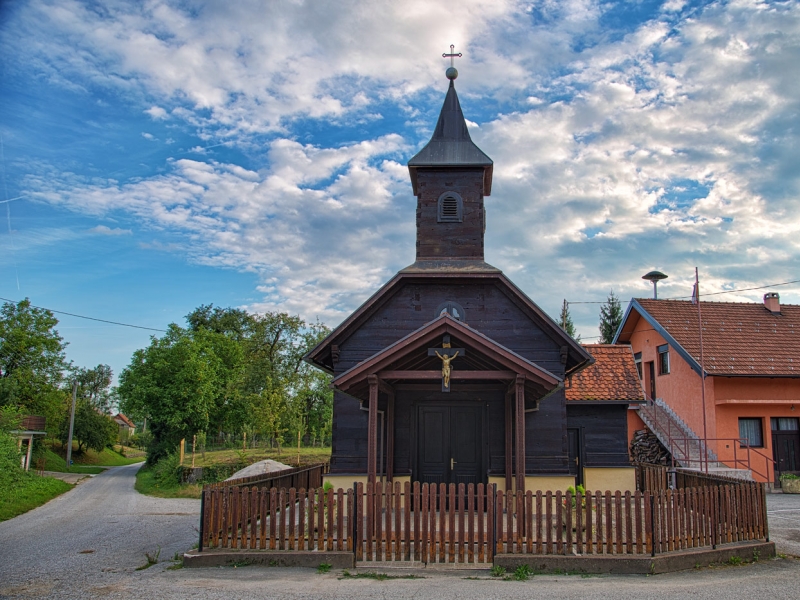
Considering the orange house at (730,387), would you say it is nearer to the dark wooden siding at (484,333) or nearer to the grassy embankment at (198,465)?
the dark wooden siding at (484,333)

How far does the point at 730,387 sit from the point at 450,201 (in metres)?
14.0

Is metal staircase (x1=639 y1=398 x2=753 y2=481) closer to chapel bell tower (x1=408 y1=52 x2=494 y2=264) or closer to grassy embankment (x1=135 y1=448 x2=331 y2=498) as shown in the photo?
chapel bell tower (x1=408 y1=52 x2=494 y2=264)

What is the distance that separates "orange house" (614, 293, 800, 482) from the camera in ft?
77.0

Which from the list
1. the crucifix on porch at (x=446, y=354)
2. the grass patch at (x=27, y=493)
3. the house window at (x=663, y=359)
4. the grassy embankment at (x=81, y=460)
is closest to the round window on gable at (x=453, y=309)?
the crucifix on porch at (x=446, y=354)

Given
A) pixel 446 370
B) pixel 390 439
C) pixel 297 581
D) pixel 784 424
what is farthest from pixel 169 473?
pixel 784 424

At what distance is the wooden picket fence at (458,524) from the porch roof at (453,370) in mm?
2466

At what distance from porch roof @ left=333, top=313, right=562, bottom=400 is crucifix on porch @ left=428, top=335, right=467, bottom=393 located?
0.11m

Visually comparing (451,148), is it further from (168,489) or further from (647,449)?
(168,489)

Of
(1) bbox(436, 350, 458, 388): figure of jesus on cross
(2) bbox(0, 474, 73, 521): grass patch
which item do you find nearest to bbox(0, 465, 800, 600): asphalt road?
(1) bbox(436, 350, 458, 388): figure of jesus on cross

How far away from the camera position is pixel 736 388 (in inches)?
944

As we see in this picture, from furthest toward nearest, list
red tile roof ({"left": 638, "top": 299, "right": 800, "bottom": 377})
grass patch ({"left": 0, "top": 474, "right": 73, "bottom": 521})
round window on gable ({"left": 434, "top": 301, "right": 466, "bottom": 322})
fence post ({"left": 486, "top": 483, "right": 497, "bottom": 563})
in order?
red tile roof ({"left": 638, "top": 299, "right": 800, "bottom": 377}) < grass patch ({"left": 0, "top": 474, "right": 73, "bottom": 521}) < round window on gable ({"left": 434, "top": 301, "right": 466, "bottom": 322}) < fence post ({"left": 486, "top": 483, "right": 497, "bottom": 563})

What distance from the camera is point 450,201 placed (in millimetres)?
18109

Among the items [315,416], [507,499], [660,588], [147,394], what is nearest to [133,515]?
[507,499]

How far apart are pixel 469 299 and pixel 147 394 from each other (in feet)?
91.6
